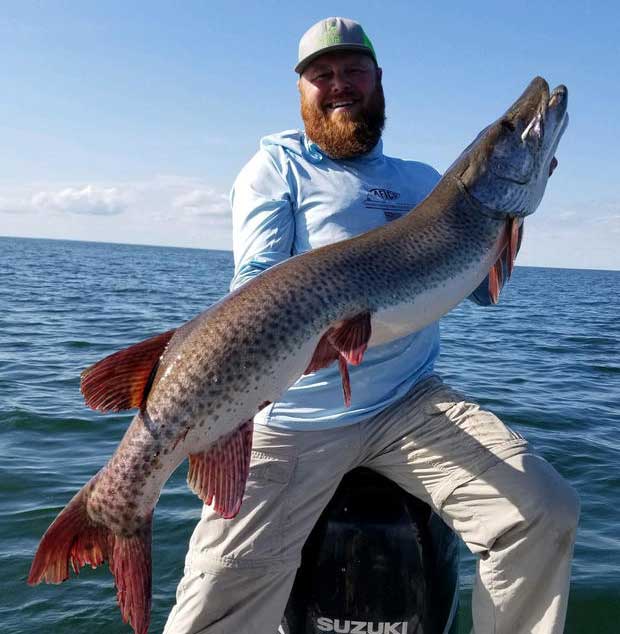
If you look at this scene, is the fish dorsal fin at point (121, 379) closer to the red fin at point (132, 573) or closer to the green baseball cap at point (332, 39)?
the red fin at point (132, 573)

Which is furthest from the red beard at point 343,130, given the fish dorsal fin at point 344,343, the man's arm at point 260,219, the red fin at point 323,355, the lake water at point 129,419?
the lake water at point 129,419

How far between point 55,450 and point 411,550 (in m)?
5.25

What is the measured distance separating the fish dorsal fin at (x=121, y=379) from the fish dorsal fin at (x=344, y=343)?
0.64m

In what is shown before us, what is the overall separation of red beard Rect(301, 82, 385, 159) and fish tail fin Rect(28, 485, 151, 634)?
7.48ft

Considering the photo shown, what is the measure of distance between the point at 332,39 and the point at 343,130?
49cm

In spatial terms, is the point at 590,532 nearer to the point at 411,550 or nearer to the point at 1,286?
the point at 411,550

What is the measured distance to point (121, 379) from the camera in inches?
107

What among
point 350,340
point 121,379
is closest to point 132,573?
point 121,379

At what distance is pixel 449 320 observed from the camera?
21.9m

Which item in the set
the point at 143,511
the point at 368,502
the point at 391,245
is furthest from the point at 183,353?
the point at 368,502

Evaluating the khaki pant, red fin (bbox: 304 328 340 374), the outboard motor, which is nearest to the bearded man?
the khaki pant

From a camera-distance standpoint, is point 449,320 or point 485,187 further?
point 449,320

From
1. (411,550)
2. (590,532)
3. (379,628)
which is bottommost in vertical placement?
(590,532)

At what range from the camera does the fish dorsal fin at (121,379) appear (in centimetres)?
271
